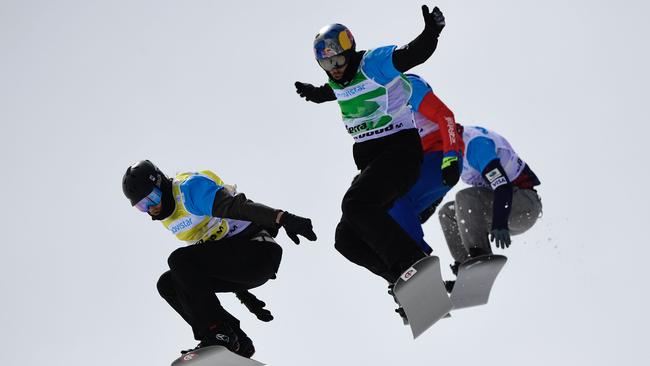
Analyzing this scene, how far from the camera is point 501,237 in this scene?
34.8 feet

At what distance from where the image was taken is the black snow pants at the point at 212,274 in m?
10.7

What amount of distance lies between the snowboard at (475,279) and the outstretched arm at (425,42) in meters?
2.08

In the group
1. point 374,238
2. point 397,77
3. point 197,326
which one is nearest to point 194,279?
point 197,326

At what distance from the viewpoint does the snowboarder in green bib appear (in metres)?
10.2

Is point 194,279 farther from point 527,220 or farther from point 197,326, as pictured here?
point 527,220

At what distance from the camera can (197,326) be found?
423 inches

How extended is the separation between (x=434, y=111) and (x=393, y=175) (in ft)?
3.04

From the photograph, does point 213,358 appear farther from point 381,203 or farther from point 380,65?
point 380,65

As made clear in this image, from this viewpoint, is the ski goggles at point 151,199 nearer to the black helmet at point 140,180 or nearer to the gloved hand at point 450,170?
the black helmet at point 140,180

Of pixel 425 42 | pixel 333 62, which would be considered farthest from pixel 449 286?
pixel 425 42

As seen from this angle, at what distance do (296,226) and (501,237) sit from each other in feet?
6.47

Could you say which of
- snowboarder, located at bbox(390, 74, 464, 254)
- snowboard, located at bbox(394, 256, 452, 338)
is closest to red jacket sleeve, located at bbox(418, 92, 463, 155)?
snowboarder, located at bbox(390, 74, 464, 254)

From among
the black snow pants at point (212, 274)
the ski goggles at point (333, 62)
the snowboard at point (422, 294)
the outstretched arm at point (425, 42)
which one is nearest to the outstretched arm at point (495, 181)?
the snowboard at point (422, 294)

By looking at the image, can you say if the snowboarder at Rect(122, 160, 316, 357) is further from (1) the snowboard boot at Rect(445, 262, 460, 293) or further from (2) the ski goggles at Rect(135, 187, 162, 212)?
(1) the snowboard boot at Rect(445, 262, 460, 293)
